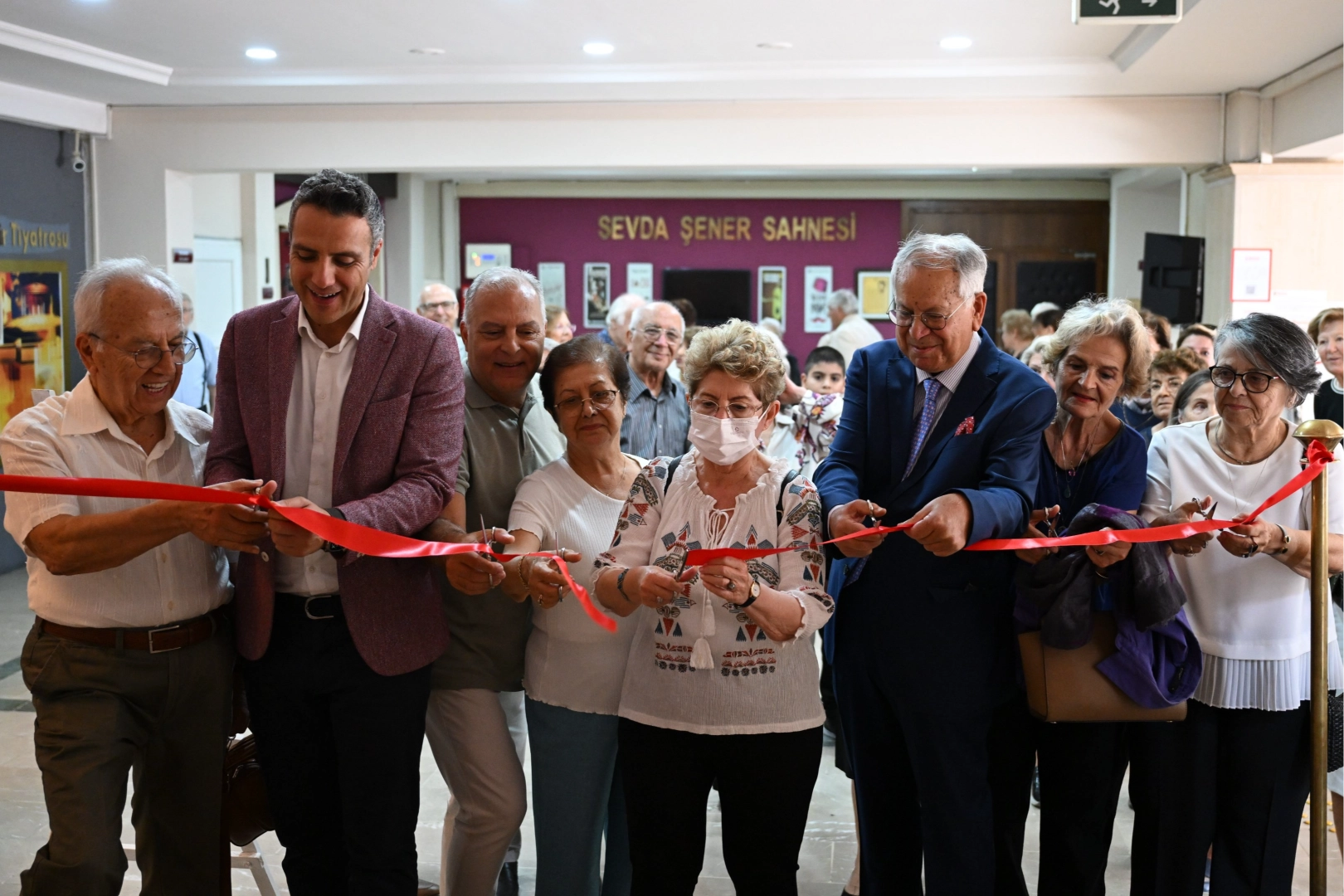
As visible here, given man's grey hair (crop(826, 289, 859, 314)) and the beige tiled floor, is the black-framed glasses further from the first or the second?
man's grey hair (crop(826, 289, 859, 314))

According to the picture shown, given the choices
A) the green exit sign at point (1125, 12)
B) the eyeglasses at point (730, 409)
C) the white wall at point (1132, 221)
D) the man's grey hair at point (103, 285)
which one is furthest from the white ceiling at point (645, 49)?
the white wall at point (1132, 221)

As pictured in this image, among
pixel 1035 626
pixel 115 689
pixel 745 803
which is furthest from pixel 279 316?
pixel 1035 626

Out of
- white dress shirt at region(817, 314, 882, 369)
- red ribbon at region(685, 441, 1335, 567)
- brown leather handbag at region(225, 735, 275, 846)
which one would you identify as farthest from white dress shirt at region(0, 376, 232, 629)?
white dress shirt at region(817, 314, 882, 369)

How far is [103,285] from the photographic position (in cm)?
249

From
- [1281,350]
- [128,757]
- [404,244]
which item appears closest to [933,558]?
[1281,350]

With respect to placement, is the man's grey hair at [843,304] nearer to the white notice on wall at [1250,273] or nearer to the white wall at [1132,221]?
the white notice on wall at [1250,273]

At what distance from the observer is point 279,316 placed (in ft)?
8.50

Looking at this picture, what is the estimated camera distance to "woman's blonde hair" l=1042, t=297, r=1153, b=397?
2748 mm

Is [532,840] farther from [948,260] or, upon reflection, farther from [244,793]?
[948,260]

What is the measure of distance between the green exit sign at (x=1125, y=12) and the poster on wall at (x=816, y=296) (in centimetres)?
943

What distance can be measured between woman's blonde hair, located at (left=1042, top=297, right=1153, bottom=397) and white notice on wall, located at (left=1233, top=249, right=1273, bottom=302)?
6.34 meters

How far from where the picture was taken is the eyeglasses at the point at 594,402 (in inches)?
105

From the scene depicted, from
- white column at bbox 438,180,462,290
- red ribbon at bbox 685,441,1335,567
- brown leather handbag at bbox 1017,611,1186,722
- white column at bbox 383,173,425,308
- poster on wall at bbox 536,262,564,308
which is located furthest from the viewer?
poster on wall at bbox 536,262,564,308

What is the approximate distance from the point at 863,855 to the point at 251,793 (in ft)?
5.05
